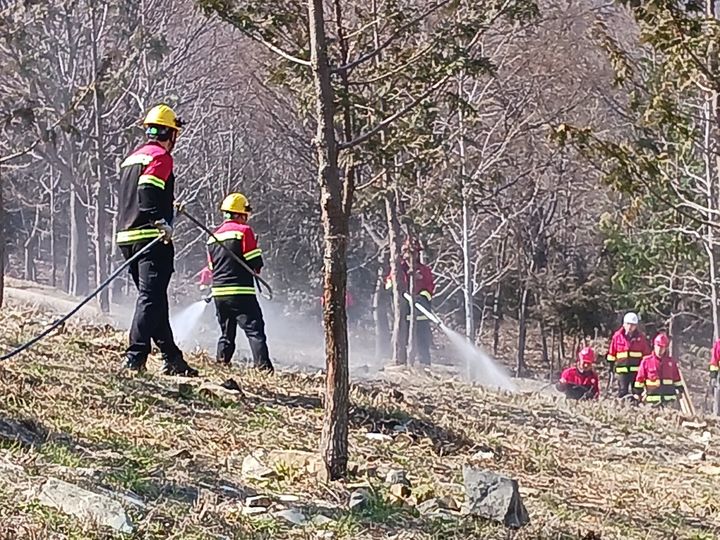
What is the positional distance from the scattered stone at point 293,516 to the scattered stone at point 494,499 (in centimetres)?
95

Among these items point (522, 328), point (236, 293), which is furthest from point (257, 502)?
point (522, 328)

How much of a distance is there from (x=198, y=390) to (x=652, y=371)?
9925 mm

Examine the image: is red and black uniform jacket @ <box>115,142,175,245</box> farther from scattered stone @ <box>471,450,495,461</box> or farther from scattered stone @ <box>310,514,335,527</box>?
scattered stone @ <box>310,514,335,527</box>

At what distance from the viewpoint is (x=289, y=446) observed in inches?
269

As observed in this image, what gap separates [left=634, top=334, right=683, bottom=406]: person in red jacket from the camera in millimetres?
16031

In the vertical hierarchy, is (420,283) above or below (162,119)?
below

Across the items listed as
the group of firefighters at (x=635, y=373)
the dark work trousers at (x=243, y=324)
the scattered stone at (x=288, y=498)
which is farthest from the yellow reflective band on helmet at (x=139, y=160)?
the group of firefighters at (x=635, y=373)

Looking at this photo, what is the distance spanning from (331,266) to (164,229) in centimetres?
222

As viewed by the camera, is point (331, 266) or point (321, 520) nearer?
point (321, 520)

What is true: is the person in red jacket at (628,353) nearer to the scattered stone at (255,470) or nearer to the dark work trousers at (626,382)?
the dark work trousers at (626,382)

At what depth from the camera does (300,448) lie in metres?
6.83

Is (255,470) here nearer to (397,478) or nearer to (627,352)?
(397,478)

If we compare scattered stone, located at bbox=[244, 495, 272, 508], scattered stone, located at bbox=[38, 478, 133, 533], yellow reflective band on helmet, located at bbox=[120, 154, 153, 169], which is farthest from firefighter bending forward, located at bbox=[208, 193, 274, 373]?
scattered stone, located at bbox=[38, 478, 133, 533]

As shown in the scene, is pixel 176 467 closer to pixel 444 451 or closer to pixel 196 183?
pixel 444 451
